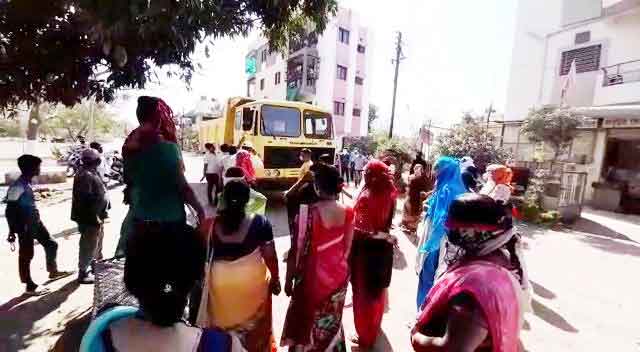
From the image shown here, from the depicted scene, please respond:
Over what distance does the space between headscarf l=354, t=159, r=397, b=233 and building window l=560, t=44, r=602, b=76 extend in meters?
16.1

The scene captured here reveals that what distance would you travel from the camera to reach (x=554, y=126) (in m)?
12.0

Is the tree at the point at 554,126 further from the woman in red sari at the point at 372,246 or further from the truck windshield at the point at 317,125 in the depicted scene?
the woman in red sari at the point at 372,246

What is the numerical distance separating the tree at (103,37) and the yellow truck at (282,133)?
207 inches

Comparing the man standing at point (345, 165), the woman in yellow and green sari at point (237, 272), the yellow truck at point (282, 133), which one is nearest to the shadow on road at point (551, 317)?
the woman in yellow and green sari at point (237, 272)

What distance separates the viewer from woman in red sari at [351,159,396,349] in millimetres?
3232

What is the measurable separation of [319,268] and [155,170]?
1336mm

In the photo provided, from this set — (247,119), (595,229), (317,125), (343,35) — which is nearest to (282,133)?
(247,119)

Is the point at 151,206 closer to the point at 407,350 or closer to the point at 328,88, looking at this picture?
the point at 407,350

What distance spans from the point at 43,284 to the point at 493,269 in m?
4.75

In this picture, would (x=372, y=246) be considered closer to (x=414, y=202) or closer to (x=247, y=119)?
(x=414, y=202)

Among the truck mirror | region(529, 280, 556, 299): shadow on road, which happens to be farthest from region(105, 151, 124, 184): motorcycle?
region(529, 280, 556, 299): shadow on road

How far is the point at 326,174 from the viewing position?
267 cm

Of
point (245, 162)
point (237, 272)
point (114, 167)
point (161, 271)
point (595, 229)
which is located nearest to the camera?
point (161, 271)

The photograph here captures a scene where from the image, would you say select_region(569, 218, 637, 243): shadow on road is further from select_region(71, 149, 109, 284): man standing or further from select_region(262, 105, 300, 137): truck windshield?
select_region(71, 149, 109, 284): man standing
